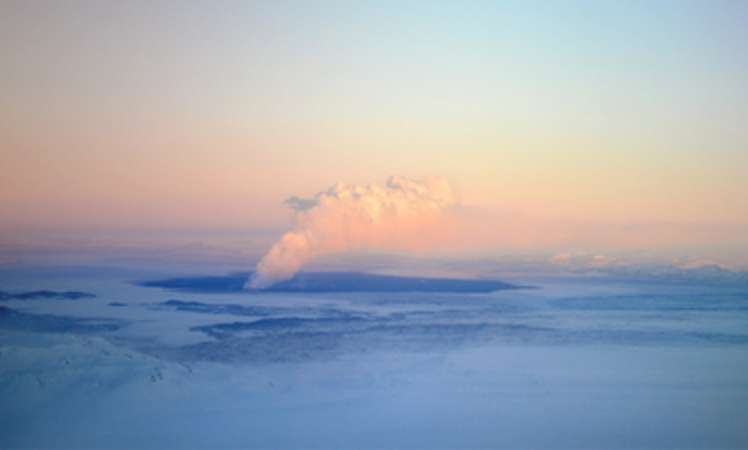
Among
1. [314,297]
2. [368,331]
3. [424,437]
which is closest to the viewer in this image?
[424,437]

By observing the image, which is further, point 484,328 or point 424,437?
point 484,328

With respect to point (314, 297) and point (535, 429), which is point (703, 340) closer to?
point (535, 429)

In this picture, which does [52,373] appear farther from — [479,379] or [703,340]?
[703,340]

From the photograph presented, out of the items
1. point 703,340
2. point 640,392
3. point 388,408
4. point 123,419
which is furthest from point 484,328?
point 123,419

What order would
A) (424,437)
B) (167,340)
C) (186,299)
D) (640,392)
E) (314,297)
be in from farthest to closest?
(314,297), (186,299), (167,340), (640,392), (424,437)

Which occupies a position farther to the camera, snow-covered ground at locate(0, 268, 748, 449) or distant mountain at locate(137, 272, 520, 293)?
distant mountain at locate(137, 272, 520, 293)

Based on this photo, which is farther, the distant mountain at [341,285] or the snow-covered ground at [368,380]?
the distant mountain at [341,285]

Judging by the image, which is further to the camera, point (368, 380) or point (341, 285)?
point (341, 285)
